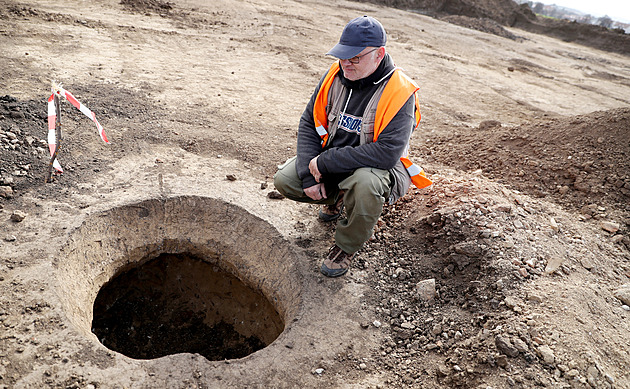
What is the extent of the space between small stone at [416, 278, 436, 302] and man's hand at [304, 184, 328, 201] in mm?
945

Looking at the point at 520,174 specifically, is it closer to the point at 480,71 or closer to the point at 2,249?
the point at 2,249

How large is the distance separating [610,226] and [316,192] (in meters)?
2.59

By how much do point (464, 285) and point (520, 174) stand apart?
75.8 inches

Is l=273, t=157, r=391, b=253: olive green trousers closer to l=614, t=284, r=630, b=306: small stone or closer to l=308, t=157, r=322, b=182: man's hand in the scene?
l=308, t=157, r=322, b=182: man's hand

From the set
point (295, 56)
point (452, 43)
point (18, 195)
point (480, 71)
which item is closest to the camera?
point (18, 195)

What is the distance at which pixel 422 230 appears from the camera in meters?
3.53

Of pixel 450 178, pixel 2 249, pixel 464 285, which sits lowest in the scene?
pixel 2 249

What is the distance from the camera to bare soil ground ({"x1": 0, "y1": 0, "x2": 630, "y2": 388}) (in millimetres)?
2451

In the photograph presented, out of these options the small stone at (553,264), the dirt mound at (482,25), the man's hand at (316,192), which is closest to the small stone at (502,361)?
the small stone at (553,264)

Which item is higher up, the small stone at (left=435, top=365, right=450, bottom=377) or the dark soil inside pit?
the small stone at (left=435, top=365, right=450, bottom=377)

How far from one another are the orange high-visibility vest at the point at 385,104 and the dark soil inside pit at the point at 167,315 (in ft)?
5.42

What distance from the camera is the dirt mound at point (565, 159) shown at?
408 cm

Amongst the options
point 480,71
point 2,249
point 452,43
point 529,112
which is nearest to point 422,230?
point 2,249

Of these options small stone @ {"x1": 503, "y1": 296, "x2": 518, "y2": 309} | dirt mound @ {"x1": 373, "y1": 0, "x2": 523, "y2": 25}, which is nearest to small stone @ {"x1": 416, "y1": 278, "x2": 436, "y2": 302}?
small stone @ {"x1": 503, "y1": 296, "x2": 518, "y2": 309}
